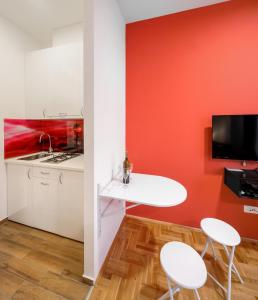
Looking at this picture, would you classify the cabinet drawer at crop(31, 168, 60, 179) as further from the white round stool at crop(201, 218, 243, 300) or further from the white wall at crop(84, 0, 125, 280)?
the white round stool at crop(201, 218, 243, 300)

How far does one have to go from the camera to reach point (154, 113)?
211 cm

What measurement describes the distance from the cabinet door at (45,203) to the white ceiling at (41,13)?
2.06 m

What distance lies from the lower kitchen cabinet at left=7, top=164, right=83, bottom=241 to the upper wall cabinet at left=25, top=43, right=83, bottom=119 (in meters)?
0.78

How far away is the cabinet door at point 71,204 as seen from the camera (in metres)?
1.70

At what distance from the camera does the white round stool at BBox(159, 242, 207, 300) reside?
92cm

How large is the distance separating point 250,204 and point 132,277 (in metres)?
1.61

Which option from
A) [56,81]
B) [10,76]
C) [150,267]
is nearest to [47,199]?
[150,267]

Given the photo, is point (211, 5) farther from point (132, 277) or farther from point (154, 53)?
point (132, 277)

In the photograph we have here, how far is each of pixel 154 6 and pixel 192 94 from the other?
3.71 ft

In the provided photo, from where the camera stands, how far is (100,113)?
1.37m

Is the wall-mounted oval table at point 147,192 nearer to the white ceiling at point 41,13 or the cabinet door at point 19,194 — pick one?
the cabinet door at point 19,194

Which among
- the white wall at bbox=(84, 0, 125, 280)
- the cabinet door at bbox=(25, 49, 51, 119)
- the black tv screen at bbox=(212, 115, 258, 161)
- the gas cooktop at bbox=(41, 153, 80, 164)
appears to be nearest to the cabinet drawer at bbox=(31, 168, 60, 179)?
the gas cooktop at bbox=(41, 153, 80, 164)

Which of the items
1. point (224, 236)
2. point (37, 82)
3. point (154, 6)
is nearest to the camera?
point (224, 236)

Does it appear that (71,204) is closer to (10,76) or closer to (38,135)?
(38,135)
